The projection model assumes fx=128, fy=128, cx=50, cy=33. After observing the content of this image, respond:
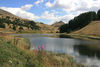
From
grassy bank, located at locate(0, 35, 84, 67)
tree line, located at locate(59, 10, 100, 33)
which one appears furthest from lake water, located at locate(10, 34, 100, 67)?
tree line, located at locate(59, 10, 100, 33)

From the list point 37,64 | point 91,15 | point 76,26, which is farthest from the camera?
point 76,26

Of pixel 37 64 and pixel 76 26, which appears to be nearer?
pixel 37 64

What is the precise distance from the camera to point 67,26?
142 metres

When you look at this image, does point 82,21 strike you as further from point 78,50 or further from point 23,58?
point 23,58

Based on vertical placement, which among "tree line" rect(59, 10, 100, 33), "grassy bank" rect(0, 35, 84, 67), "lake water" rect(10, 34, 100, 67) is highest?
"tree line" rect(59, 10, 100, 33)

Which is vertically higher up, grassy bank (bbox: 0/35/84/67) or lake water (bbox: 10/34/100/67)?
grassy bank (bbox: 0/35/84/67)

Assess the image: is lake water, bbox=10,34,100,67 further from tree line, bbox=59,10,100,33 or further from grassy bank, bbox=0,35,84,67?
tree line, bbox=59,10,100,33

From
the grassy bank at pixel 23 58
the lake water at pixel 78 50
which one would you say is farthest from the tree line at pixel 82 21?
the grassy bank at pixel 23 58

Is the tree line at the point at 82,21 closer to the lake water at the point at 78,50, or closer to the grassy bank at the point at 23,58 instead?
the lake water at the point at 78,50

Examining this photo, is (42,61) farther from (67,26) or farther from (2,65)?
(67,26)

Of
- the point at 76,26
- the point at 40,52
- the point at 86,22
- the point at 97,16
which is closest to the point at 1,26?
the point at 76,26

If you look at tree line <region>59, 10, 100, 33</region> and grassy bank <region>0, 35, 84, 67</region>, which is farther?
tree line <region>59, 10, 100, 33</region>

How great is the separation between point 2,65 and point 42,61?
3267 millimetres

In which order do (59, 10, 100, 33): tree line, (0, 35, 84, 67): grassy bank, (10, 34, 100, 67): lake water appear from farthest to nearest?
(59, 10, 100, 33): tree line < (10, 34, 100, 67): lake water < (0, 35, 84, 67): grassy bank
